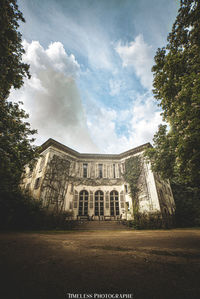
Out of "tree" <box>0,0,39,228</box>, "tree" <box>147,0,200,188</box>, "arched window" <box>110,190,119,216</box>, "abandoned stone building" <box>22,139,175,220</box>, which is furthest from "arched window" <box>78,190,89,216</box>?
"tree" <box>147,0,200,188</box>

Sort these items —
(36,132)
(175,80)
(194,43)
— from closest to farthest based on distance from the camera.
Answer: (194,43)
(175,80)
(36,132)

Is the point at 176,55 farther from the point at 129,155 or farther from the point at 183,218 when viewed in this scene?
the point at 183,218

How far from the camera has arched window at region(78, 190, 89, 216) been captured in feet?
49.7

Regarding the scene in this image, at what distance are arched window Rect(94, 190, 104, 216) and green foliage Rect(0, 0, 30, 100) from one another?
1384cm

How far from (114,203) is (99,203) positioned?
1877 millimetres

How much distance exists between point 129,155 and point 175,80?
39.9 feet

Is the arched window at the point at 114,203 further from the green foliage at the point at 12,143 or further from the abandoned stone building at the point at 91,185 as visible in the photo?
the green foliage at the point at 12,143

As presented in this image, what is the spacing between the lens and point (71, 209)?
14.7 m

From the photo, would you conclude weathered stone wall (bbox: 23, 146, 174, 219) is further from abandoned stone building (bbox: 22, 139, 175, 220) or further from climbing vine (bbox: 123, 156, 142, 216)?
climbing vine (bbox: 123, 156, 142, 216)

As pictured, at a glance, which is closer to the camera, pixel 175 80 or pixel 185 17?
pixel 185 17

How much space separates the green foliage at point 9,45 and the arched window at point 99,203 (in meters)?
13.8

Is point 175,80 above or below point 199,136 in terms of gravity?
above

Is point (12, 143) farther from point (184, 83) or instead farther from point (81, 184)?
point (81, 184)

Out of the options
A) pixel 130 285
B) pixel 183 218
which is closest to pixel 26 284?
pixel 130 285
